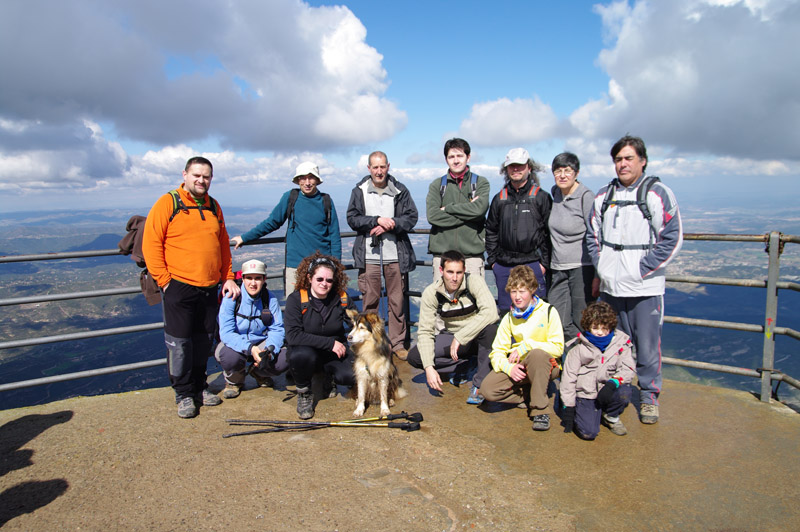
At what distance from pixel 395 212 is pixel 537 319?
2.31 m

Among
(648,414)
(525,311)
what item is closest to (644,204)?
(525,311)

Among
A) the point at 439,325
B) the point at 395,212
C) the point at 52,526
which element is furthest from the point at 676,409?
the point at 52,526

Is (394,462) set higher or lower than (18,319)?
higher

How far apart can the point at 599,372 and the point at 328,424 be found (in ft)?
8.10

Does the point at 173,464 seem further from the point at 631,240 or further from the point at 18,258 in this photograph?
the point at 631,240

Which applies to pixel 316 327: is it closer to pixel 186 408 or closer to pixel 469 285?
pixel 186 408

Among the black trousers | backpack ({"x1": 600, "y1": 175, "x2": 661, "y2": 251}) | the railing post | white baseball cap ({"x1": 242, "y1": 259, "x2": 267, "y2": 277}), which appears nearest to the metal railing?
the railing post

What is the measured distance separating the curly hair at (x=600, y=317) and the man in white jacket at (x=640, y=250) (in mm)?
289

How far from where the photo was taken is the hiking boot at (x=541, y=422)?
3924 mm

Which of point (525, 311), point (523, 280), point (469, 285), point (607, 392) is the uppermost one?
point (523, 280)

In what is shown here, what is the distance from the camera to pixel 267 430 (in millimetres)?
3967

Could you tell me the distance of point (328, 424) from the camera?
404 centimetres

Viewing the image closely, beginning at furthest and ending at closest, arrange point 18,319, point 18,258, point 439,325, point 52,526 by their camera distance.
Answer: point 18,319 < point 439,325 < point 18,258 < point 52,526

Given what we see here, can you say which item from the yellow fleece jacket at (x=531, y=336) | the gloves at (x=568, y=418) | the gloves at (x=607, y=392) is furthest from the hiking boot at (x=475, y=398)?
the gloves at (x=607, y=392)
